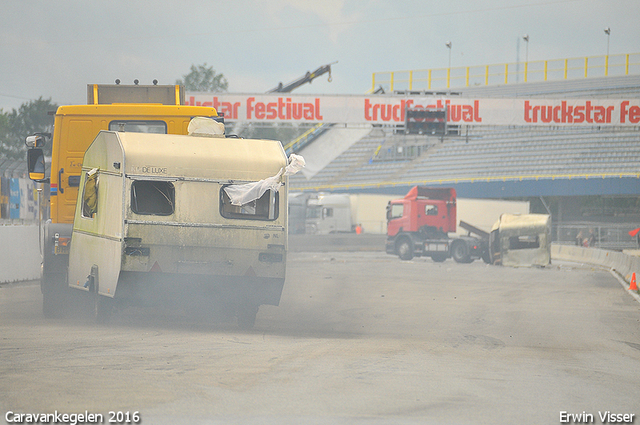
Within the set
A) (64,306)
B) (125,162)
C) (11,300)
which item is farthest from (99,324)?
(11,300)

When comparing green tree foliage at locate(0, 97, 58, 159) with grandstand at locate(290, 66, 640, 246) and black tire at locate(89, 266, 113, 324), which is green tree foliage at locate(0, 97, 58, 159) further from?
black tire at locate(89, 266, 113, 324)

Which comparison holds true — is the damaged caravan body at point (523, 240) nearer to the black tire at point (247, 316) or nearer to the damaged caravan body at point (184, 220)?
the black tire at point (247, 316)

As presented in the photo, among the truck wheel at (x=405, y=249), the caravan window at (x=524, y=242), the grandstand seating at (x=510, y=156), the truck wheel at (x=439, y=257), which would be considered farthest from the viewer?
the grandstand seating at (x=510, y=156)

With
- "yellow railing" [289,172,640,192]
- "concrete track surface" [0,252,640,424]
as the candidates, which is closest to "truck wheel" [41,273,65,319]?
"concrete track surface" [0,252,640,424]

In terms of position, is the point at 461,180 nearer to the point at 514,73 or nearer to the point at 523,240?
the point at 514,73

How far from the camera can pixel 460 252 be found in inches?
1417

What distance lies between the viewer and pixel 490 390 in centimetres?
740

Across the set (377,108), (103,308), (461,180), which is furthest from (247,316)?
(461,180)

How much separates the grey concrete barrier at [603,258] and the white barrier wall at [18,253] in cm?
1644

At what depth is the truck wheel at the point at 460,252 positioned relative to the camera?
35750 mm

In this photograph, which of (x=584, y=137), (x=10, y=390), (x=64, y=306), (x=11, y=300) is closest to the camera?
(x=10, y=390)

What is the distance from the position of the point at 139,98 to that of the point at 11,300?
185 inches

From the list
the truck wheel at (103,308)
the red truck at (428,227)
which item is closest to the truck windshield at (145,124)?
the truck wheel at (103,308)

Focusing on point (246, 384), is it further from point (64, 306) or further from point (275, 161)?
point (64, 306)
